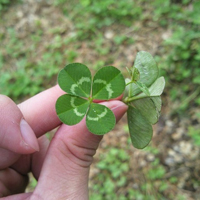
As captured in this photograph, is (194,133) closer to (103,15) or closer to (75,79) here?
(75,79)

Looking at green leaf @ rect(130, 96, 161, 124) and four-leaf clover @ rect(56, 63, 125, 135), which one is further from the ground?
four-leaf clover @ rect(56, 63, 125, 135)

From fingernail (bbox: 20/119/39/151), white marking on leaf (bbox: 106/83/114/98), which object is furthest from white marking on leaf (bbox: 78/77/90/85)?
fingernail (bbox: 20/119/39/151)

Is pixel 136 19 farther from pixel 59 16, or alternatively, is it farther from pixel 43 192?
pixel 43 192

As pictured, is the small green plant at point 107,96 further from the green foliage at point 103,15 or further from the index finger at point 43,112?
the green foliage at point 103,15

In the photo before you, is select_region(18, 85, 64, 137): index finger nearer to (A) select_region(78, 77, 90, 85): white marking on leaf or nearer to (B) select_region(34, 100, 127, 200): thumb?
(B) select_region(34, 100, 127, 200): thumb

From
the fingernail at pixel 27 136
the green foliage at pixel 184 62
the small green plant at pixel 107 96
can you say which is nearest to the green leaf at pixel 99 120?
the small green plant at pixel 107 96

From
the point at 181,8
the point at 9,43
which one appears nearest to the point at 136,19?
the point at 181,8

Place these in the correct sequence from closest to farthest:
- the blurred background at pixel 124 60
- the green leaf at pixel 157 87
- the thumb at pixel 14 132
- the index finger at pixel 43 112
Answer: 1. the green leaf at pixel 157 87
2. the thumb at pixel 14 132
3. the index finger at pixel 43 112
4. the blurred background at pixel 124 60
